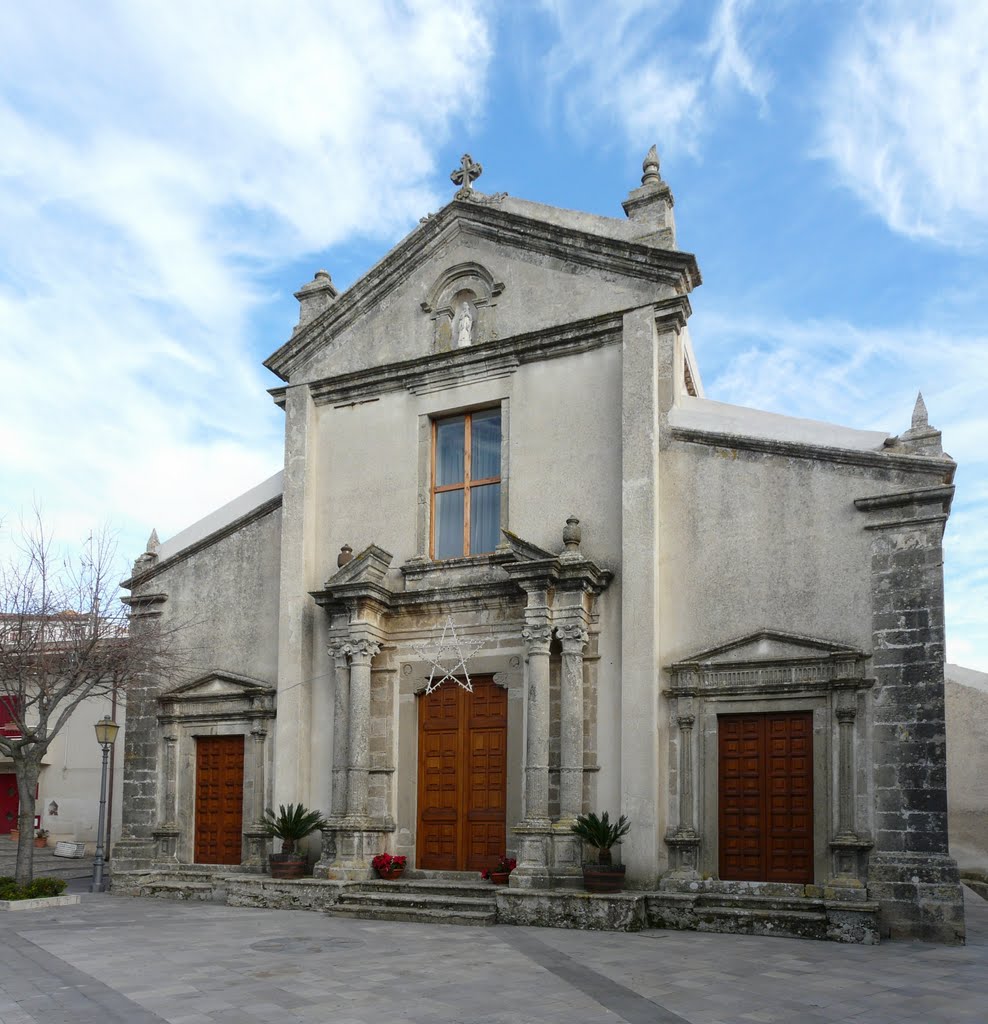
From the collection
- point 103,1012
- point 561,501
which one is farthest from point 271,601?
point 103,1012

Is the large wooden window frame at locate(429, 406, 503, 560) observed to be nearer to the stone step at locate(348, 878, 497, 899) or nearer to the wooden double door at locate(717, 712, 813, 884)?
the stone step at locate(348, 878, 497, 899)

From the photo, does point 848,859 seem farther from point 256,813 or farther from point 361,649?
point 256,813

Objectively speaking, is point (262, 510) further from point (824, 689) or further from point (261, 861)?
point (824, 689)

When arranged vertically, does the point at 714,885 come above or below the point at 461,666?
below

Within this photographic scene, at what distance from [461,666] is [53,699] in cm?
541

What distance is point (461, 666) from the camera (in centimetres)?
1425

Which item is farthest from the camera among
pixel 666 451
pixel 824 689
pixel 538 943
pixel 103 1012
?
pixel 666 451

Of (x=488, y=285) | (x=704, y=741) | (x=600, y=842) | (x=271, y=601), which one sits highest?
(x=488, y=285)

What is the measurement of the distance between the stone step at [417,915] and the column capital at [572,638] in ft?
10.3

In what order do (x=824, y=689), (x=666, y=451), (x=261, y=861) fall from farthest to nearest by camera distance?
(x=261, y=861) < (x=666, y=451) < (x=824, y=689)

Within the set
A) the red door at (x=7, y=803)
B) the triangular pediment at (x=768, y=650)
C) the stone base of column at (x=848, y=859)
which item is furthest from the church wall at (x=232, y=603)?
the red door at (x=7, y=803)

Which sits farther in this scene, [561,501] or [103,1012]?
[561,501]

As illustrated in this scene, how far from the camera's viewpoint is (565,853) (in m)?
12.6

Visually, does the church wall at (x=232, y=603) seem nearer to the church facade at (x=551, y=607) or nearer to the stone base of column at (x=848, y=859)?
the church facade at (x=551, y=607)
